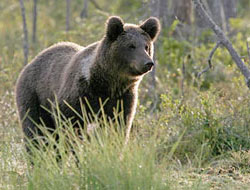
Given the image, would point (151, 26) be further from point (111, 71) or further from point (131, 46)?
point (111, 71)

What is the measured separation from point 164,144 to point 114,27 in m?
1.43

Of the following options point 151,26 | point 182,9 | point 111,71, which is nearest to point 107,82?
point 111,71

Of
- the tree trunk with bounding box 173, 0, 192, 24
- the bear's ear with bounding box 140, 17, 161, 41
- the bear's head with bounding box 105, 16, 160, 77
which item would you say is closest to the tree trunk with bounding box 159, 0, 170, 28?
the tree trunk with bounding box 173, 0, 192, 24

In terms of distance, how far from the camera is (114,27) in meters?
5.86

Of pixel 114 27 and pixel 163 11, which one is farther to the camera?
pixel 163 11

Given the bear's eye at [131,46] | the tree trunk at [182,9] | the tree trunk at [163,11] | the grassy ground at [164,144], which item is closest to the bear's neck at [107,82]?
the bear's eye at [131,46]

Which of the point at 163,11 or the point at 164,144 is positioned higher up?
the point at 163,11

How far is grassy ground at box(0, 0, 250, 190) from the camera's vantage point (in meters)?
4.09

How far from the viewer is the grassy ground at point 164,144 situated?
409 cm

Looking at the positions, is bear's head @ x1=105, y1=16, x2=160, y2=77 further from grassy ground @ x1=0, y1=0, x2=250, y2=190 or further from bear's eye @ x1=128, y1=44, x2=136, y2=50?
grassy ground @ x1=0, y1=0, x2=250, y2=190

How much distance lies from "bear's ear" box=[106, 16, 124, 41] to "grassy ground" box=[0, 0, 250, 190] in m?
1.14

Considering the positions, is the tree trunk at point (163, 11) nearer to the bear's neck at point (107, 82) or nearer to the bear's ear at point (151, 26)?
the bear's ear at point (151, 26)

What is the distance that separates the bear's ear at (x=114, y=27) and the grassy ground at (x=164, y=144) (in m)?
1.14

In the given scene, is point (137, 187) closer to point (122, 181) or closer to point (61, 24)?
point (122, 181)
